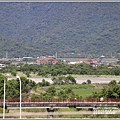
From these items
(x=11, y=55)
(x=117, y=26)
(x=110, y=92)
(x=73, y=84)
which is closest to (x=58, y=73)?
(x=73, y=84)

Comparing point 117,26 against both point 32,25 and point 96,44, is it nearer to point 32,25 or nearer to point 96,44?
point 96,44

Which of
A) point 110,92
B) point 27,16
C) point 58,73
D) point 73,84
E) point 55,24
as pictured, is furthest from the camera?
point 27,16

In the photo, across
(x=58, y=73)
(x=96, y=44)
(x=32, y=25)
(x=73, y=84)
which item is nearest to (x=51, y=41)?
(x=96, y=44)

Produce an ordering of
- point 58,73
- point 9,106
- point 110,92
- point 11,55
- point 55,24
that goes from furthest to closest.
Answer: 1. point 55,24
2. point 11,55
3. point 58,73
4. point 110,92
5. point 9,106

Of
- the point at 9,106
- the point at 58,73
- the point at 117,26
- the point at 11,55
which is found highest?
the point at 117,26

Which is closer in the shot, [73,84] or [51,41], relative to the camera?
[73,84]

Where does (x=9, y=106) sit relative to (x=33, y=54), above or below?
below
